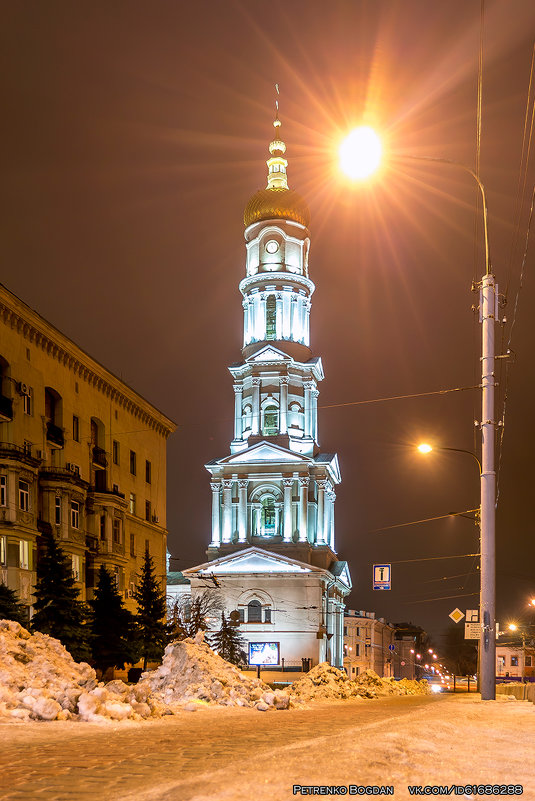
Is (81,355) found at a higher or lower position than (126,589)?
higher

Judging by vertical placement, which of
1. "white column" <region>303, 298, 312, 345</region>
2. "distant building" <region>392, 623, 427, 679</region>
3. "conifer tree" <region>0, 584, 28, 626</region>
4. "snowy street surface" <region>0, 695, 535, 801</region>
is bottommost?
"distant building" <region>392, 623, 427, 679</region>

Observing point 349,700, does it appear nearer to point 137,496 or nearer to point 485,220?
point 137,496

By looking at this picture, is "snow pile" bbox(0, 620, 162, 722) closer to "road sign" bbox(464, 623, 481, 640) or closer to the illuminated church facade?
"road sign" bbox(464, 623, 481, 640)

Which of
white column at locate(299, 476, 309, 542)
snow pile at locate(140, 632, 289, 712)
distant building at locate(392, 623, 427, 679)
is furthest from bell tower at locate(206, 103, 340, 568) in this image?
distant building at locate(392, 623, 427, 679)

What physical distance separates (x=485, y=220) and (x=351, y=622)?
112367 millimetres

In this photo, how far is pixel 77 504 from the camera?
140ft

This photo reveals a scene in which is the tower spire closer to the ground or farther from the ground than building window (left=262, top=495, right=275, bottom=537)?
farther from the ground

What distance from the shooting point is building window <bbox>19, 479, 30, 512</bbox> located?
37.2 m

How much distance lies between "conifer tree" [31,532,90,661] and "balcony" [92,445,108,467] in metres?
12.7

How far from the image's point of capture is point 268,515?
87.4 meters

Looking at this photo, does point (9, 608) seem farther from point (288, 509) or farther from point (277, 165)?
point (277, 165)

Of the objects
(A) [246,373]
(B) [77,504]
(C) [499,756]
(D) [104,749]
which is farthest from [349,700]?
(A) [246,373]

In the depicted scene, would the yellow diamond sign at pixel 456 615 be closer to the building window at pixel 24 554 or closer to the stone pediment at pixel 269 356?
the building window at pixel 24 554

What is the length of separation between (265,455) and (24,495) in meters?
48.1
